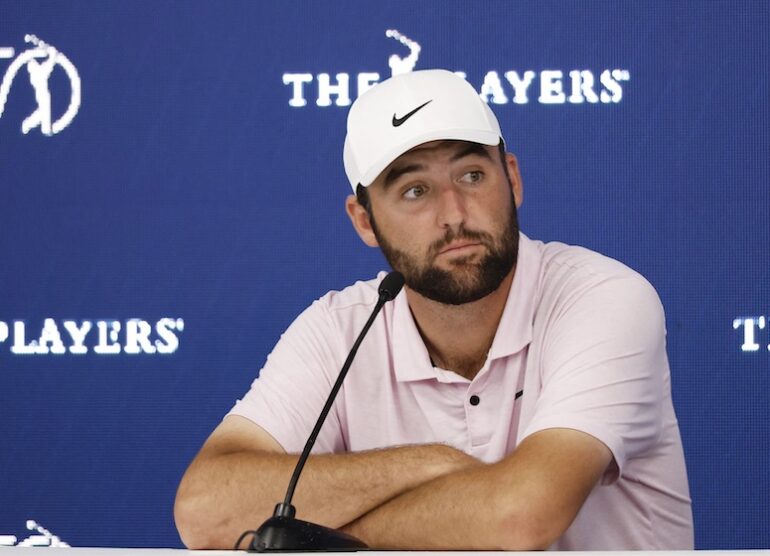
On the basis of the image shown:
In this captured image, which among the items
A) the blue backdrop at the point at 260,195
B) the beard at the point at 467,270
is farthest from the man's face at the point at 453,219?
the blue backdrop at the point at 260,195

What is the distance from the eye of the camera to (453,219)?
1.61 metres

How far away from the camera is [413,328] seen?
1.75 metres

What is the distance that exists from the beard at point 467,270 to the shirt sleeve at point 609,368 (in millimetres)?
111

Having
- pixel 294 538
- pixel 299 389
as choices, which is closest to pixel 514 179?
pixel 299 389

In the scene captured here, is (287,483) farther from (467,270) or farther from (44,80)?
(44,80)

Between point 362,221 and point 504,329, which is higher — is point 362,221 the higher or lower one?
the higher one

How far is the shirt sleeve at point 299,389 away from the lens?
1.70 metres

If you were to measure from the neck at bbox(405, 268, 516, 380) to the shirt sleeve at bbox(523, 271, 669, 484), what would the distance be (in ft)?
0.37

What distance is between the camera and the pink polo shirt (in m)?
1.49

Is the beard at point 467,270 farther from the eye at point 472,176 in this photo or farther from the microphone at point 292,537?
the microphone at point 292,537

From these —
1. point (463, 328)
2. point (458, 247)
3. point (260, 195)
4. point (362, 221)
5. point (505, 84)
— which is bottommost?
point (463, 328)

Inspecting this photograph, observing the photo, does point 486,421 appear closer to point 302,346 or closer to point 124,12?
point 302,346

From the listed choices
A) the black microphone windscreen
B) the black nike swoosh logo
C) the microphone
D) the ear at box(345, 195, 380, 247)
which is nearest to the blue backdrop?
the ear at box(345, 195, 380, 247)

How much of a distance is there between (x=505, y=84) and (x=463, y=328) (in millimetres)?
1030
